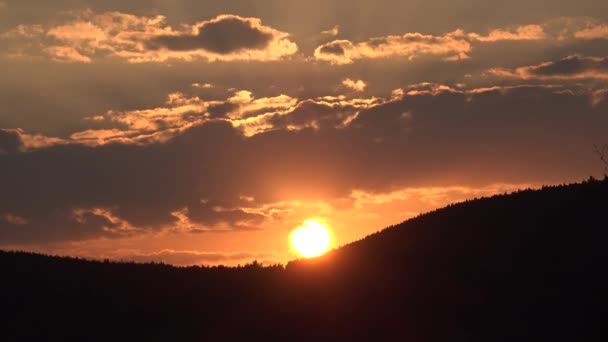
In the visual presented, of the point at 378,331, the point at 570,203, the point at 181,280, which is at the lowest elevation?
the point at 378,331

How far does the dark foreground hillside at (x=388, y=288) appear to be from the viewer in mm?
39688

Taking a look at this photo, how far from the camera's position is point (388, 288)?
44594mm

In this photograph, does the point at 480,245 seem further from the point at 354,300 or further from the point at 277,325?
the point at 277,325

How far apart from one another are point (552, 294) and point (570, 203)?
10.9m

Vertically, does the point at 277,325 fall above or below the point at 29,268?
below

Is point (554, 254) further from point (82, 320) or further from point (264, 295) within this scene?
point (82, 320)

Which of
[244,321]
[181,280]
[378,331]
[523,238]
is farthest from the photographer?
[181,280]

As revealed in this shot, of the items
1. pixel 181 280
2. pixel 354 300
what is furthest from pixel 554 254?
pixel 181 280

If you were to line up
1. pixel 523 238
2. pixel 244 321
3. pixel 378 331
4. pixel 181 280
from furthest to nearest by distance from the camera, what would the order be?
pixel 181 280 < pixel 523 238 < pixel 244 321 < pixel 378 331

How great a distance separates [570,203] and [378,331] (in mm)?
17618

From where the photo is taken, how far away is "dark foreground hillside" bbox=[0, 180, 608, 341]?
39.7 metres

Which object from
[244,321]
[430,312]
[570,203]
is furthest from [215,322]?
[570,203]

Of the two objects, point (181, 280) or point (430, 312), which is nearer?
point (430, 312)

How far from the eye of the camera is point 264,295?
47438mm
